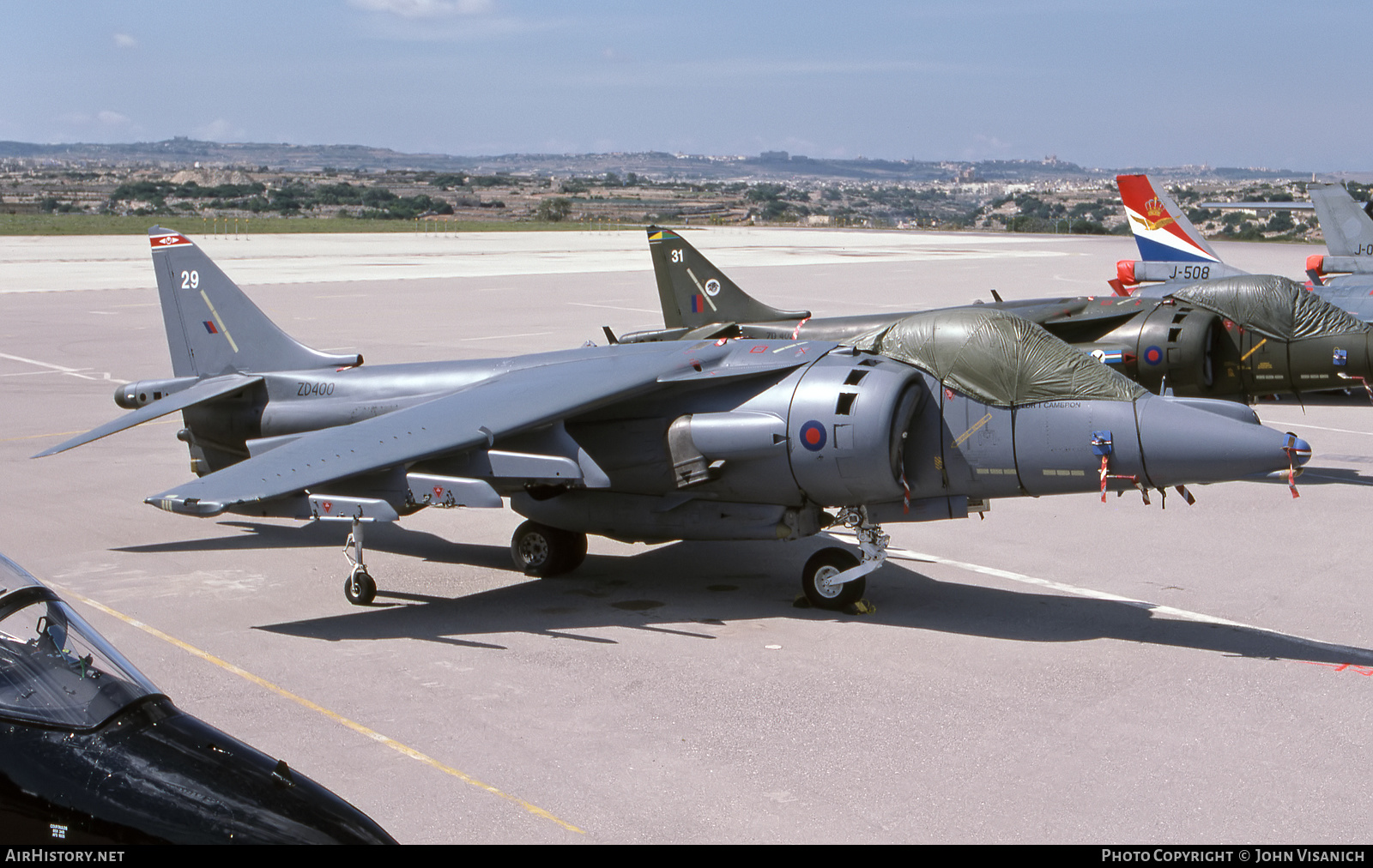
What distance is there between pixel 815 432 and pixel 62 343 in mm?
24629

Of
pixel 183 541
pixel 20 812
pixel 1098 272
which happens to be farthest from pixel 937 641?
pixel 1098 272

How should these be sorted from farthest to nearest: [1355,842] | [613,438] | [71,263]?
1. [71,263]
2. [613,438]
3. [1355,842]

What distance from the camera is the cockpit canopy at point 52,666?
4973 mm

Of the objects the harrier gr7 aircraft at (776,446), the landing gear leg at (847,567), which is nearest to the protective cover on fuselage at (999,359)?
the harrier gr7 aircraft at (776,446)

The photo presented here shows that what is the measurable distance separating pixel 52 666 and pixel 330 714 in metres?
3.78

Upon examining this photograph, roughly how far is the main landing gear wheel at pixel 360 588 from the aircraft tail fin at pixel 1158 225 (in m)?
21.1

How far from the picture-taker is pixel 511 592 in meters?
11.9

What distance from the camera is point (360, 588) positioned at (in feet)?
37.0

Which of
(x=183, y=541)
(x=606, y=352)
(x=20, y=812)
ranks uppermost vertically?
(x=606, y=352)

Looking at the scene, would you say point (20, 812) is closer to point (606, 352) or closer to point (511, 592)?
point (511, 592)

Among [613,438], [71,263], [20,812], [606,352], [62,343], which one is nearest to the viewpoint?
[20,812]

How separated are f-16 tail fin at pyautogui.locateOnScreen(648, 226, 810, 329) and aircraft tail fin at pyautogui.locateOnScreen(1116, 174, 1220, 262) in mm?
12010

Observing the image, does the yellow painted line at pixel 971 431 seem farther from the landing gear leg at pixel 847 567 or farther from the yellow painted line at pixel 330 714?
the yellow painted line at pixel 330 714

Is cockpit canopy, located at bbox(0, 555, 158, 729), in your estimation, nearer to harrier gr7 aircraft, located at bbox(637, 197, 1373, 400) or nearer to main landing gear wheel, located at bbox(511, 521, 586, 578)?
main landing gear wheel, located at bbox(511, 521, 586, 578)
